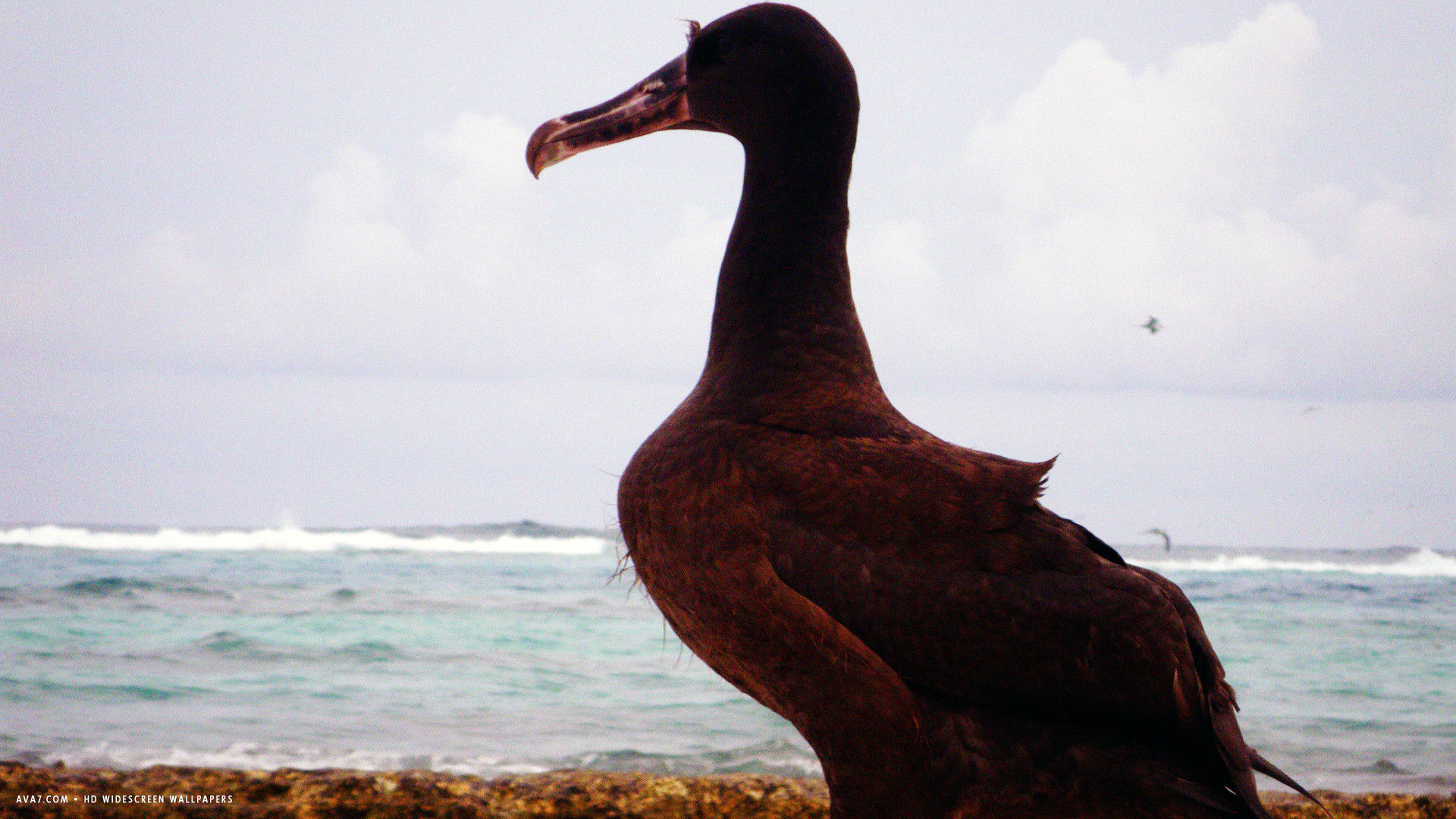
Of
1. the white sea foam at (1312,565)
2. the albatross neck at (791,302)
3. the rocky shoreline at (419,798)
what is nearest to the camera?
the albatross neck at (791,302)

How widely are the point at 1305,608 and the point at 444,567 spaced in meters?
16.6

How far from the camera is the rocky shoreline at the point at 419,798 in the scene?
4.24 metres

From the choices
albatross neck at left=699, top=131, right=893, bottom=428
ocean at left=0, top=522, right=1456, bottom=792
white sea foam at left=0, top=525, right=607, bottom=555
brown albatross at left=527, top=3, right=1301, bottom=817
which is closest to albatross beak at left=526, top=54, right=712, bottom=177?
albatross neck at left=699, top=131, right=893, bottom=428

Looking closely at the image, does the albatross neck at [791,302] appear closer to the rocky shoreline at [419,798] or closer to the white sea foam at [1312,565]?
the rocky shoreline at [419,798]

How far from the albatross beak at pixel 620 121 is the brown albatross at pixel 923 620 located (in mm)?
781

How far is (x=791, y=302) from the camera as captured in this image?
8.86ft

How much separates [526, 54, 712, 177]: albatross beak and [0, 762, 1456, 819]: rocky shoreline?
2.69 metres

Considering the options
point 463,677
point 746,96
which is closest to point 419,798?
point 746,96

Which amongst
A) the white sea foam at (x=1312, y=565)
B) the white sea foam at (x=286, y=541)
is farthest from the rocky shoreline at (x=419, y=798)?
the white sea foam at (x=1312, y=565)

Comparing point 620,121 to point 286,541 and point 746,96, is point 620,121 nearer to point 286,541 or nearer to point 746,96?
point 746,96

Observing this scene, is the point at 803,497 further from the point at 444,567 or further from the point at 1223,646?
the point at 444,567

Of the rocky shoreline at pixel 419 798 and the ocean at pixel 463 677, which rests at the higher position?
the rocky shoreline at pixel 419 798

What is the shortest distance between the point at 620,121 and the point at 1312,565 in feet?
120

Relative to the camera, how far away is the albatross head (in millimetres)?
2762
